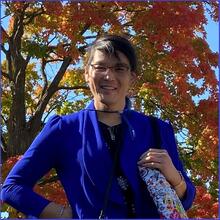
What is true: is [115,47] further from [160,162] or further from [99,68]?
[160,162]

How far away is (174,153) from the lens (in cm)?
182

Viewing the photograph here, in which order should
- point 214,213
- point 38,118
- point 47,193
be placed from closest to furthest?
point 47,193
point 214,213
point 38,118

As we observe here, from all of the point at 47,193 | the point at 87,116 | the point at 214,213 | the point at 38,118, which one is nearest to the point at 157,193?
the point at 87,116

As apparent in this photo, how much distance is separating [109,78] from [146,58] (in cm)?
667

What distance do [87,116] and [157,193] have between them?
1.30 feet

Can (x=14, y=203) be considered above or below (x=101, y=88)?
below

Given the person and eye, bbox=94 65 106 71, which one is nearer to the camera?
the person

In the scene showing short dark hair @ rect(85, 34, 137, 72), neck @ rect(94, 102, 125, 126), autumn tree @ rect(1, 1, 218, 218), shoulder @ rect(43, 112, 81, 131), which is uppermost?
autumn tree @ rect(1, 1, 218, 218)

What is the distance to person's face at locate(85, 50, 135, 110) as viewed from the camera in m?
1.84

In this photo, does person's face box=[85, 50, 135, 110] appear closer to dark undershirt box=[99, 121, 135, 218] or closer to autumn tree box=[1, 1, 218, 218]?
dark undershirt box=[99, 121, 135, 218]

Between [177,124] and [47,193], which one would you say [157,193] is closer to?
[47,193]

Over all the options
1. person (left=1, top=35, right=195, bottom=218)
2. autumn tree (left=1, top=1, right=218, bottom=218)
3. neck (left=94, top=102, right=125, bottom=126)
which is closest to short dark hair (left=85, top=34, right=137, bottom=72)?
person (left=1, top=35, right=195, bottom=218)

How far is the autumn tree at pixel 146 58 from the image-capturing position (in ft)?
27.0

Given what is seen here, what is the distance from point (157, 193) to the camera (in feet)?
5.47
